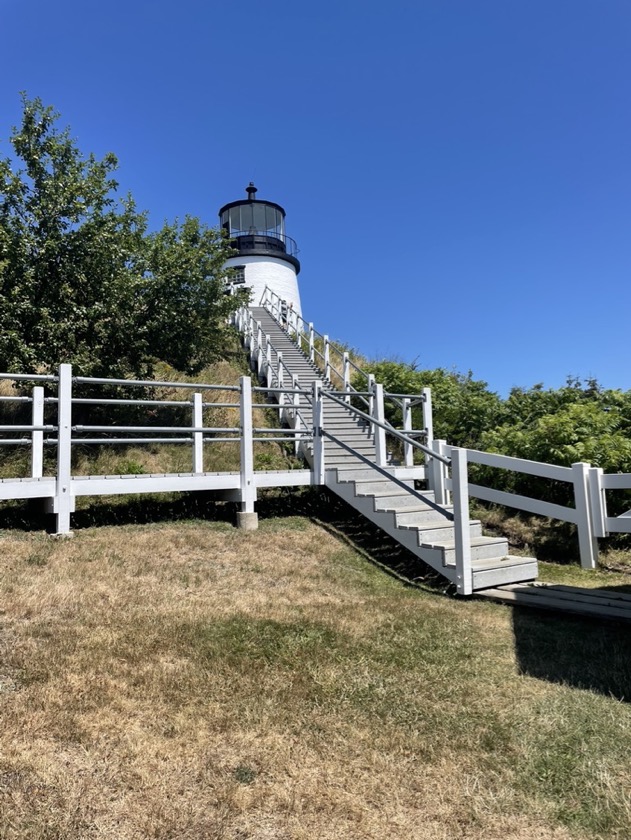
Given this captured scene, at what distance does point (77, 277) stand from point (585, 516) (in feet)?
32.5

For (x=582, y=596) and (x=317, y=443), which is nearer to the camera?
(x=582, y=596)

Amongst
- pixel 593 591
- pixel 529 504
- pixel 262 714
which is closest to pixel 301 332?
pixel 529 504

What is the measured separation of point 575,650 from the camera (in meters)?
4.70

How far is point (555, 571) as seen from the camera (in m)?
7.68

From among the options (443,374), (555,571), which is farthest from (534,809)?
(443,374)

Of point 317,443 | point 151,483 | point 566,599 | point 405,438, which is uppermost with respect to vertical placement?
point 317,443

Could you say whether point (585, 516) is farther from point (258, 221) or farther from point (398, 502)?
point (258, 221)

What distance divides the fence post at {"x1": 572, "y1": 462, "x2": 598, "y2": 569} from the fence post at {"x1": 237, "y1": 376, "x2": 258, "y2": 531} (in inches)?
166

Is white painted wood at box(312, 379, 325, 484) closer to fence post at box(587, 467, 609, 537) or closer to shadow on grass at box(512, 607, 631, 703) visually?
fence post at box(587, 467, 609, 537)

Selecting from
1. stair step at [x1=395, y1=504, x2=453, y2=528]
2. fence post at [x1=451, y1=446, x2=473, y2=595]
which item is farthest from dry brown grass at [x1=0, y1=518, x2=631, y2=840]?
stair step at [x1=395, y1=504, x2=453, y2=528]

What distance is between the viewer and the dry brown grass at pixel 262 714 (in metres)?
2.62

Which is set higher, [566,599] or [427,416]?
[427,416]

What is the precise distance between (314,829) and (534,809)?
100 cm

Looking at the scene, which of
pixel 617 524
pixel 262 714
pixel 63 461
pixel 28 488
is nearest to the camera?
pixel 262 714
